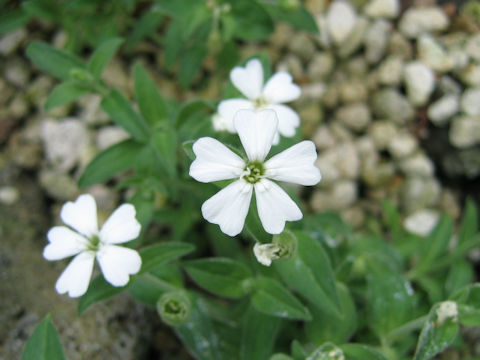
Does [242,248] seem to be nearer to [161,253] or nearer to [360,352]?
[161,253]

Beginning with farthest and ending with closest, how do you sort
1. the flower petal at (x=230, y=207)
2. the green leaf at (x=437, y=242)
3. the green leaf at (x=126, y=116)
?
1. the green leaf at (x=437, y=242)
2. the green leaf at (x=126, y=116)
3. the flower petal at (x=230, y=207)

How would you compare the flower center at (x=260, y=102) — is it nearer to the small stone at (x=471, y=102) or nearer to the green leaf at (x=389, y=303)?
the green leaf at (x=389, y=303)

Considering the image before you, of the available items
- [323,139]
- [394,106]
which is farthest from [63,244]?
[394,106]

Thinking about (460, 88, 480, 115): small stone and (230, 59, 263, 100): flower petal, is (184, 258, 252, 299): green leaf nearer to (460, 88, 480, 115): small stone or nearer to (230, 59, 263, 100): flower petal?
(230, 59, 263, 100): flower petal

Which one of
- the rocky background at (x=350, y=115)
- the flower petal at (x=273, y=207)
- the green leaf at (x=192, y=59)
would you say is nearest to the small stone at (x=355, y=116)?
the rocky background at (x=350, y=115)

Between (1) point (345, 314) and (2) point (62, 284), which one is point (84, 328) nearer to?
(2) point (62, 284)

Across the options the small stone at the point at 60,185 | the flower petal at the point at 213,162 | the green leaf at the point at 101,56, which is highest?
the flower petal at the point at 213,162

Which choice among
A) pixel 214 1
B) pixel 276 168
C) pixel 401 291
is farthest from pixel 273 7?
pixel 401 291
